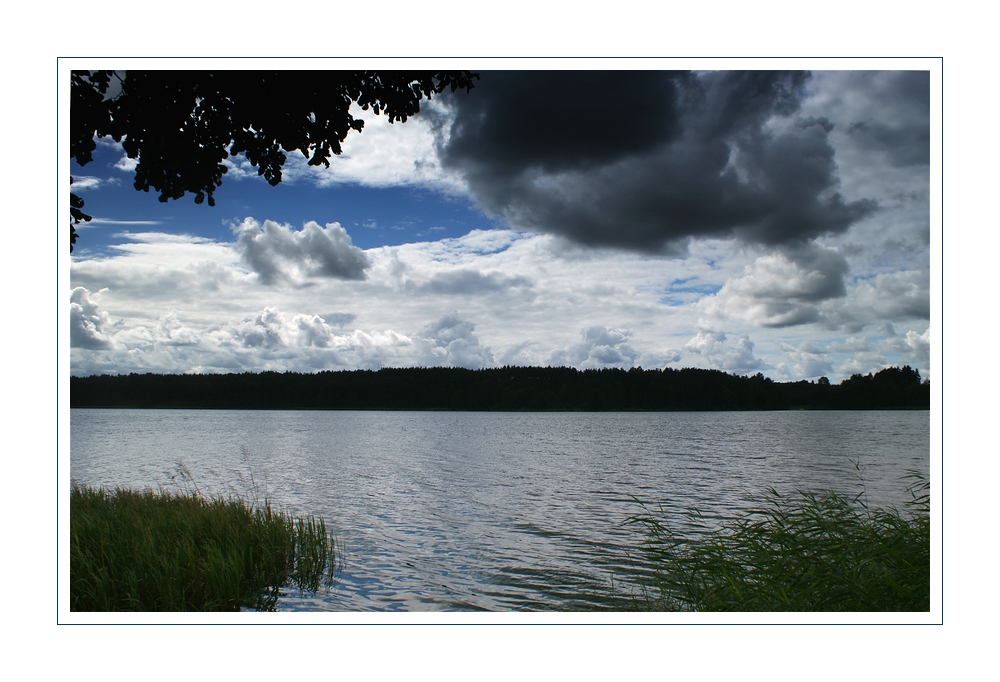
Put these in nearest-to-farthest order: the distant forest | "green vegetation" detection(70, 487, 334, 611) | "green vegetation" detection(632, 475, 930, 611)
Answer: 1. "green vegetation" detection(632, 475, 930, 611)
2. "green vegetation" detection(70, 487, 334, 611)
3. the distant forest

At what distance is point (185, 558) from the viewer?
Answer: 7.29 m

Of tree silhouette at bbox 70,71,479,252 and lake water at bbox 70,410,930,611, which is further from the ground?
tree silhouette at bbox 70,71,479,252

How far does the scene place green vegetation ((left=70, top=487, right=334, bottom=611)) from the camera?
652cm

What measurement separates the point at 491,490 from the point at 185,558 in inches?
611

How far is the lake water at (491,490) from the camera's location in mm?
9320

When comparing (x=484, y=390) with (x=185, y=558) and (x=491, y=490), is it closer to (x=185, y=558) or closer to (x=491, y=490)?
(x=491, y=490)

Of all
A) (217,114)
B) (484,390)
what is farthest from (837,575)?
(484,390)

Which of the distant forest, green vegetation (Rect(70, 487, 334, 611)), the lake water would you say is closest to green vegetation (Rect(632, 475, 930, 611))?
the lake water

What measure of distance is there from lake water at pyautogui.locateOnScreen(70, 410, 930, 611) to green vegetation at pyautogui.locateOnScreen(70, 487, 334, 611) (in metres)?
0.61

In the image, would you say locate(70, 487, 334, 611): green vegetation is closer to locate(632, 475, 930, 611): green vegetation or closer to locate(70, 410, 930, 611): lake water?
locate(70, 410, 930, 611): lake water
